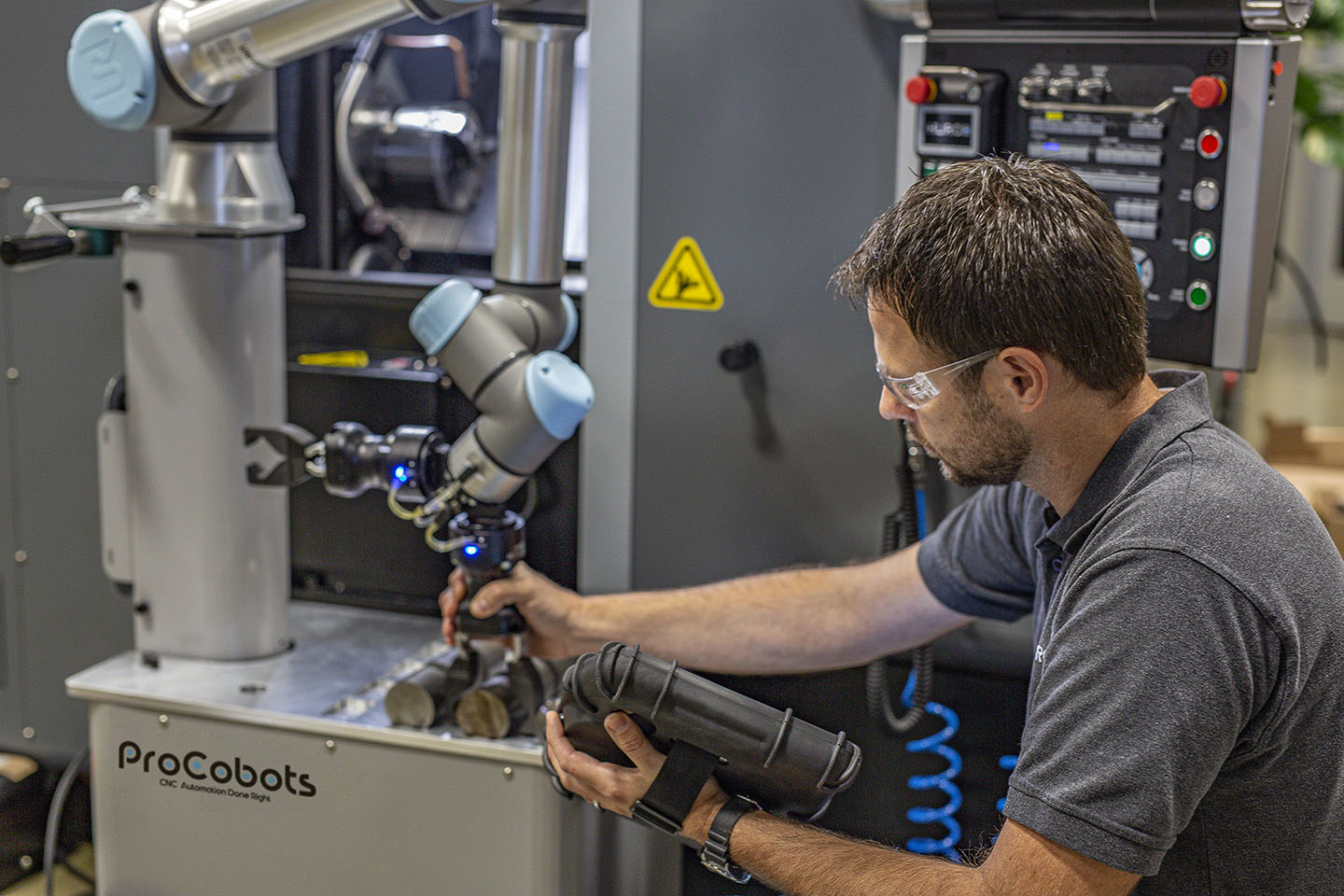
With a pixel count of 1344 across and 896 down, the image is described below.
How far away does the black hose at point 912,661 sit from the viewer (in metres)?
1.78

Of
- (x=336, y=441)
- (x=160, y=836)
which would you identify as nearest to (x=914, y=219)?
(x=336, y=441)

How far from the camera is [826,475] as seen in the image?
1.83 metres

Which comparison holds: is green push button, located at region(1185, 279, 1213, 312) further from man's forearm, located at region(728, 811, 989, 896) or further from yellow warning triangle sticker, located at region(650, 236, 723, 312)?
man's forearm, located at region(728, 811, 989, 896)

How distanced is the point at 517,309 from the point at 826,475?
1.58 feet

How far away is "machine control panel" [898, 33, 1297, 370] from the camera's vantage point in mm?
1510

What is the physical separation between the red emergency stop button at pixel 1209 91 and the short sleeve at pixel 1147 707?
64 cm

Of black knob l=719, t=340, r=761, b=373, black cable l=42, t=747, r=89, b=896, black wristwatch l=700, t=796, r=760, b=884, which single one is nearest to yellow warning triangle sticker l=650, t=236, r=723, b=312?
black knob l=719, t=340, r=761, b=373

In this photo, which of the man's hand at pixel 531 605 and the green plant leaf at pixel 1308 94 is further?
the green plant leaf at pixel 1308 94

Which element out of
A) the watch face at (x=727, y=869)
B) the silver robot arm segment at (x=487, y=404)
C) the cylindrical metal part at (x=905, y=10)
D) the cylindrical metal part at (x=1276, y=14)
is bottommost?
the watch face at (x=727, y=869)

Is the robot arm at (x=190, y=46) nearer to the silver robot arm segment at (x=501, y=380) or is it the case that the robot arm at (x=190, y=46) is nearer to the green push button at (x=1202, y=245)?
the silver robot arm segment at (x=501, y=380)

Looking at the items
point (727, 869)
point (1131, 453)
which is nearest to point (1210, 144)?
point (1131, 453)

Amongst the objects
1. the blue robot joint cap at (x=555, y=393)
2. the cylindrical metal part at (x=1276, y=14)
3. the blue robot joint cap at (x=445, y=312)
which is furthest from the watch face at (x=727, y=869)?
the cylindrical metal part at (x=1276, y=14)

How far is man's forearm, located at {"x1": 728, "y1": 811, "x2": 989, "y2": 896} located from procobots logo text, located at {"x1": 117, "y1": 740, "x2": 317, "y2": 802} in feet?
2.31

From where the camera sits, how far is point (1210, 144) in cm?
153
